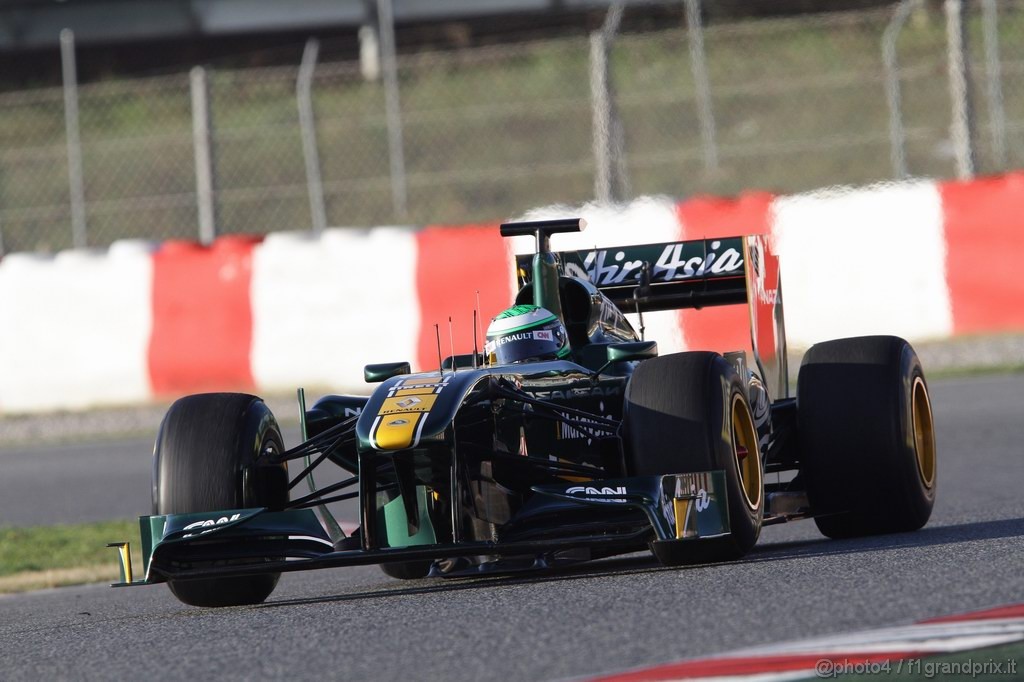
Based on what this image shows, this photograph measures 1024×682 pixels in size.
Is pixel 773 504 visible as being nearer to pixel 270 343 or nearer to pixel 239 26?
pixel 270 343

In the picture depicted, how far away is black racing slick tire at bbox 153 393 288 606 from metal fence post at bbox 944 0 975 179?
900 cm

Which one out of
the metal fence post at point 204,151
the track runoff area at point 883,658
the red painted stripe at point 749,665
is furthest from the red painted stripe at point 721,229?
the red painted stripe at point 749,665

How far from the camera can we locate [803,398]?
23.7ft

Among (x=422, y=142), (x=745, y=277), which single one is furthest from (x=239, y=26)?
(x=745, y=277)

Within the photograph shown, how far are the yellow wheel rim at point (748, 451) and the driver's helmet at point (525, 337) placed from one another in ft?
3.45

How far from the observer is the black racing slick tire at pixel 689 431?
239 inches

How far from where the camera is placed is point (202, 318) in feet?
46.6

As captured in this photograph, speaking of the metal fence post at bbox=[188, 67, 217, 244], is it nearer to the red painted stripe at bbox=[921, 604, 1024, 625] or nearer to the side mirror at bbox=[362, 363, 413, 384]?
the side mirror at bbox=[362, 363, 413, 384]

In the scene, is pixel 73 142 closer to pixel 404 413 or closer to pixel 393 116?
pixel 393 116

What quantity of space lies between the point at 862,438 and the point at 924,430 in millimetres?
574

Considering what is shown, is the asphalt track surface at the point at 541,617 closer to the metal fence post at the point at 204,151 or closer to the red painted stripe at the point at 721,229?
the red painted stripe at the point at 721,229

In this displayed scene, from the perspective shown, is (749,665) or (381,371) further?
(381,371)

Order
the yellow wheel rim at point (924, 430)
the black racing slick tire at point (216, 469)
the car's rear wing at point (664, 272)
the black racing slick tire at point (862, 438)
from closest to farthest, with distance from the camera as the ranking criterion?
the black racing slick tire at point (216, 469), the black racing slick tire at point (862, 438), the yellow wheel rim at point (924, 430), the car's rear wing at point (664, 272)

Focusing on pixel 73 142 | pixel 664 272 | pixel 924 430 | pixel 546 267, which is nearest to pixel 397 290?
pixel 73 142
